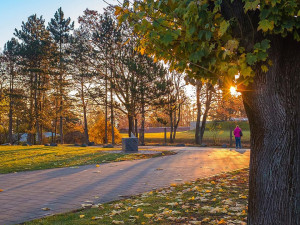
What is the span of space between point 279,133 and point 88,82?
30.9m

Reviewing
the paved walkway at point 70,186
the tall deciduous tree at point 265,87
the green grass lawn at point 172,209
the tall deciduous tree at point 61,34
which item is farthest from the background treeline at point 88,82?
the tall deciduous tree at point 265,87

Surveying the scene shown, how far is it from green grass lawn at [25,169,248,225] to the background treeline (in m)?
21.4

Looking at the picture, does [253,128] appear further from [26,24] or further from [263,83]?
[26,24]

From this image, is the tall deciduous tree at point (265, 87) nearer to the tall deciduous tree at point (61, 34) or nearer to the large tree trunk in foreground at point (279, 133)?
the large tree trunk in foreground at point (279, 133)

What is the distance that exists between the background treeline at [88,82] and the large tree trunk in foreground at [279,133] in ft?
77.8

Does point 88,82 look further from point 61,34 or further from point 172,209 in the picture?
point 172,209

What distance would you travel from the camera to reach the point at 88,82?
33.5 metres

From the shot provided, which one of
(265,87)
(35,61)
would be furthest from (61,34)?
(265,87)

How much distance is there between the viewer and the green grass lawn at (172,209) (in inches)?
191

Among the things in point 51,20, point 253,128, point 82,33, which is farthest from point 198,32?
point 51,20

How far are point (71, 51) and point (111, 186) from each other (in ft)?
89.9

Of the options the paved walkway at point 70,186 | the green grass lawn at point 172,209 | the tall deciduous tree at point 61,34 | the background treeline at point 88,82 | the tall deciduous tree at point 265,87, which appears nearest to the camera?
the tall deciduous tree at point 265,87

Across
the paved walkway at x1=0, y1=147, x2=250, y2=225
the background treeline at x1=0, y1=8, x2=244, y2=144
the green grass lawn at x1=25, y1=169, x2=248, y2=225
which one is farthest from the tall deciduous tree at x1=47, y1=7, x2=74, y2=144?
the green grass lawn at x1=25, y1=169, x2=248, y2=225

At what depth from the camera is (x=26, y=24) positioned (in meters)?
38.1
